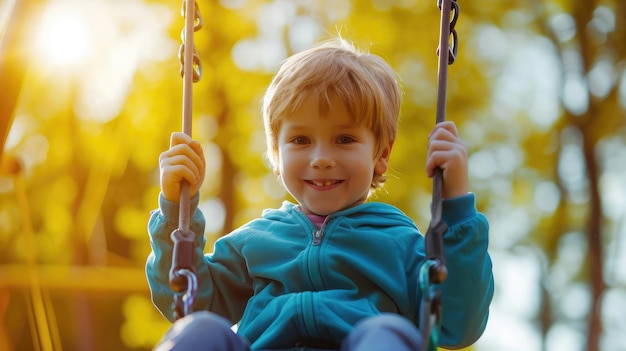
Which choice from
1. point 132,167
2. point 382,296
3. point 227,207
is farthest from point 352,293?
point 132,167

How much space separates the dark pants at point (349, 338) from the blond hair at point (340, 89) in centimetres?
69

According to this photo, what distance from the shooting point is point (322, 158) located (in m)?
2.27

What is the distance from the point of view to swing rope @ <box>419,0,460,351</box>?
1.85m

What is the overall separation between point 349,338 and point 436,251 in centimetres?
29

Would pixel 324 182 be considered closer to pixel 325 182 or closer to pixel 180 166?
pixel 325 182

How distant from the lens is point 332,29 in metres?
9.48

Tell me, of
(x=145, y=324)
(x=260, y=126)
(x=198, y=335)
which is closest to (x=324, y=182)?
(x=198, y=335)

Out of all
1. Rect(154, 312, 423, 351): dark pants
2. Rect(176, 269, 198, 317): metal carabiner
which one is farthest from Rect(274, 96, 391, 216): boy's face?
Rect(154, 312, 423, 351): dark pants

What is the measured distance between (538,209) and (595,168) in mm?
1204

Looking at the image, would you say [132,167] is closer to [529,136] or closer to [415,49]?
[415,49]

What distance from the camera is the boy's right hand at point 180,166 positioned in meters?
2.28

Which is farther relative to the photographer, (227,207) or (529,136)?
(529,136)

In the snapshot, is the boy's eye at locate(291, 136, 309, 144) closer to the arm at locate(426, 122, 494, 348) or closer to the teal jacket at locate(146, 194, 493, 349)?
the teal jacket at locate(146, 194, 493, 349)

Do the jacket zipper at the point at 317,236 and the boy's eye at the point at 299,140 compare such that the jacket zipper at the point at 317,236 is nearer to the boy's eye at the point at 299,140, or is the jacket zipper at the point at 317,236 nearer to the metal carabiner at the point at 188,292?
the boy's eye at the point at 299,140
